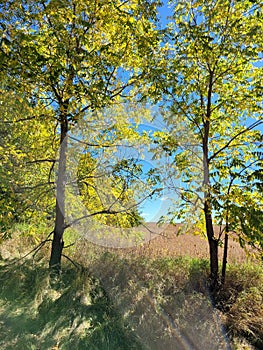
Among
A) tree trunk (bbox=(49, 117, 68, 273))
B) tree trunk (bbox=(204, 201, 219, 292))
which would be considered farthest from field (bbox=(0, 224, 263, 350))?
tree trunk (bbox=(49, 117, 68, 273))

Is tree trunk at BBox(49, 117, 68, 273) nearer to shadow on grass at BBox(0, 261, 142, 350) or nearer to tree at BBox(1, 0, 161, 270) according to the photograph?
tree at BBox(1, 0, 161, 270)

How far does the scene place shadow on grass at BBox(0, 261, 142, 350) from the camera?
Answer: 2.92 m

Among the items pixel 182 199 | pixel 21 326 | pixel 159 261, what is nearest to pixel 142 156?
pixel 182 199

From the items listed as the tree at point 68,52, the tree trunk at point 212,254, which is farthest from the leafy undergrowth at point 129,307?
the tree at point 68,52

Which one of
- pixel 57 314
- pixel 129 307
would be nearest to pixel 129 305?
pixel 129 307

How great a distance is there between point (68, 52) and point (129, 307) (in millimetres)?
3672

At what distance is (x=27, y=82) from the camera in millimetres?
3436

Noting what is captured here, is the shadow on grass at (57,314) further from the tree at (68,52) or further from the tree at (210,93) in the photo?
the tree at (210,93)

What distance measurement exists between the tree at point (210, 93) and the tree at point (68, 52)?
25.9 inches

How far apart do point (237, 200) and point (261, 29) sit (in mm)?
→ 2742

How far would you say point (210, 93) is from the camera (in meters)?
4.52

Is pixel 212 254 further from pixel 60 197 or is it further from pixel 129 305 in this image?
pixel 60 197

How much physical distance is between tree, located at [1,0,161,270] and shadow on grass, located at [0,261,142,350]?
611 mm

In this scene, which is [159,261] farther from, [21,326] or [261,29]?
[261,29]
